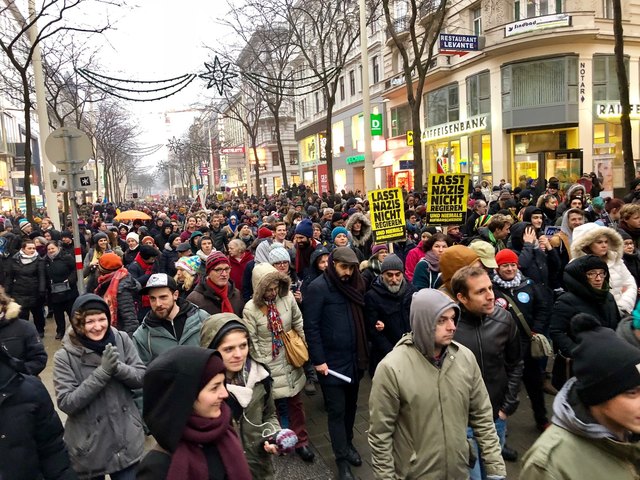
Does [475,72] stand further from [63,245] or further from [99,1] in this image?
[63,245]

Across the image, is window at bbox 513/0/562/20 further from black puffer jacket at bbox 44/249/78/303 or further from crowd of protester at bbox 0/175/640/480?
black puffer jacket at bbox 44/249/78/303

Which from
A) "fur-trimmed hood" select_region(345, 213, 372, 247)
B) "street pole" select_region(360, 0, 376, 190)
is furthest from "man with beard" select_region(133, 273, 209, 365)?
"street pole" select_region(360, 0, 376, 190)

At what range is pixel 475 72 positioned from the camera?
26453 mm

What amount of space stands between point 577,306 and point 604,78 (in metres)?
24.2

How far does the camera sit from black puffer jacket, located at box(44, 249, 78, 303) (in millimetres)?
8711

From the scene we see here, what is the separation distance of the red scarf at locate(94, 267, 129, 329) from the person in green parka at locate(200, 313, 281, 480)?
8.92ft

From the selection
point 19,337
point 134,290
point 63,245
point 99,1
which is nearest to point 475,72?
point 99,1

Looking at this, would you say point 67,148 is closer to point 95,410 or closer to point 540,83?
point 95,410

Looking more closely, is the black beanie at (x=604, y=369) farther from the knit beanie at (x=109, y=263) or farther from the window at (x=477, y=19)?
the window at (x=477, y=19)

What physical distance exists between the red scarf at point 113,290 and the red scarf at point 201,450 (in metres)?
3.92

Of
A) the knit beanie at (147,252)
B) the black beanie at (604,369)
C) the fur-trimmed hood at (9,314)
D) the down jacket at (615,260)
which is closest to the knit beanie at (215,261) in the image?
the fur-trimmed hood at (9,314)

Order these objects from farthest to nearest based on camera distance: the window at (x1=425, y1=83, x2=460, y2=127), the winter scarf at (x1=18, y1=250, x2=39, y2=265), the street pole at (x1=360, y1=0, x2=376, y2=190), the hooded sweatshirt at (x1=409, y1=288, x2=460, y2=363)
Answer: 1. the window at (x1=425, y1=83, x2=460, y2=127)
2. the street pole at (x1=360, y1=0, x2=376, y2=190)
3. the winter scarf at (x1=18, y1=250, x2=39, y2=265)
4. the hooded sweatshirt at (x1=409, y1=288, x2=460, y2=363)

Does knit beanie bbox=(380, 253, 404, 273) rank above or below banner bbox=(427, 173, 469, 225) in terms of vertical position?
below

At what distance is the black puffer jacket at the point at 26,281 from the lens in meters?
8.48
